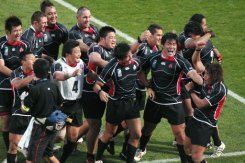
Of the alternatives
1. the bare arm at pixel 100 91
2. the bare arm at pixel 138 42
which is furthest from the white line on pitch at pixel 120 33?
the bare arm at pixel 100 91

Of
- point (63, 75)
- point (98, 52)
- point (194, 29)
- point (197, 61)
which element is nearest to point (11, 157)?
point (63, 75)

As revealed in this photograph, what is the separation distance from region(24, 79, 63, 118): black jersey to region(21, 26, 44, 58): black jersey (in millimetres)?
2265

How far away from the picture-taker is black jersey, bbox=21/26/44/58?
501 inches

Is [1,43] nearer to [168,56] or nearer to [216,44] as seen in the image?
[168,56]

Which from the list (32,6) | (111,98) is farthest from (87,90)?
(32,6)

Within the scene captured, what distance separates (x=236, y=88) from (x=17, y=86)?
6.36m

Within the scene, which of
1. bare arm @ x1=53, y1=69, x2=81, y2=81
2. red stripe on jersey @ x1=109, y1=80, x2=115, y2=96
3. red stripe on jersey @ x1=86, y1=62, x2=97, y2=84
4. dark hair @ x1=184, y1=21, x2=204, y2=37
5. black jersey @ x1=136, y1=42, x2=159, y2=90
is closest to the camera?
bare arm @ x1=53, y1=69, x2=81, y2=81

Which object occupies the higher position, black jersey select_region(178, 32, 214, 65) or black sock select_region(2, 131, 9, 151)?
black jersey select_region(178, 32, 214, 65)

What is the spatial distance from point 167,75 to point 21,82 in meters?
2.48

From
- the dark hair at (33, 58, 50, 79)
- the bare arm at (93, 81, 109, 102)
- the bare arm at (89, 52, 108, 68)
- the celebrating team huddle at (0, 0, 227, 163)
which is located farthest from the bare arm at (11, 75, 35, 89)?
the bare arm at (89, 52, 108, 68)

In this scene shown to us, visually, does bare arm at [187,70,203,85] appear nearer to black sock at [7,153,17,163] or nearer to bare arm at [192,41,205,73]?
bare arm at [192,41,205,73]

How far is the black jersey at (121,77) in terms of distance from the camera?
11.3 metres

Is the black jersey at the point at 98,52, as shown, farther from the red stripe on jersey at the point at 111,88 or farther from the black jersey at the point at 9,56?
the black jersey at the point at 9,56

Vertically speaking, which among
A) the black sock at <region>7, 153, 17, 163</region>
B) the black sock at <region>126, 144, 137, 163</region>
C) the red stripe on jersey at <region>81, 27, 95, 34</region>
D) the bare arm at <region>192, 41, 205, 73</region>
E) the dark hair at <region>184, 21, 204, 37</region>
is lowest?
the black sock at <region>7, 153, 17, 163</region>
